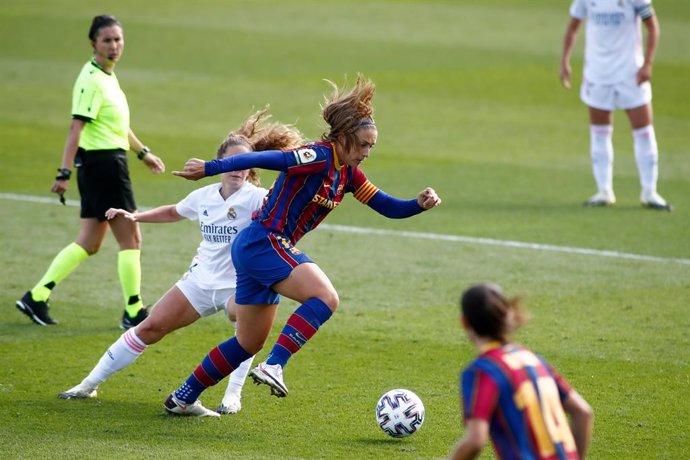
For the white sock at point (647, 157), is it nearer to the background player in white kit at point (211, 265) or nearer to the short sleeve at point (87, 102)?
the short sleeve at point (87, 102)

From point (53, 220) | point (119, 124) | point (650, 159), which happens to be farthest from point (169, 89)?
point (119, 124)

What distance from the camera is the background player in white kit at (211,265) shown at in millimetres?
7125

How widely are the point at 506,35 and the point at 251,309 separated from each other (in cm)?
2227

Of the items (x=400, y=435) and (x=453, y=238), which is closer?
(x=400, y=435)

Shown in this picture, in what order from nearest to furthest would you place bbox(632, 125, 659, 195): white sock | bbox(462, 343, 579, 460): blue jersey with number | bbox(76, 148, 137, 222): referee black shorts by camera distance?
bbox(462, 343, 579, 460): blue jersey with number → bbox(76, 148, 137, 222): referee black shorts → bbox(632, 125, 659, 195): white sock

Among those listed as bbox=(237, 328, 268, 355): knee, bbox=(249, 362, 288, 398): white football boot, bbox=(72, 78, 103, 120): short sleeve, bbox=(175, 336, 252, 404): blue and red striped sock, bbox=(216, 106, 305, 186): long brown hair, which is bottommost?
bbox=(175, 336, 252, 404): blue and red striped sock

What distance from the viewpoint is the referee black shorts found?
916cm

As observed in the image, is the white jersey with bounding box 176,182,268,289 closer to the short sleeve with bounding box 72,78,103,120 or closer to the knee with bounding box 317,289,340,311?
the knee with bounding box 317,289,340,311

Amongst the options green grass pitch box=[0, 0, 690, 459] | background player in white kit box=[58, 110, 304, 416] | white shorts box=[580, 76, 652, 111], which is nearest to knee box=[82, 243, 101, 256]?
green grass pitch box=[0, 0, 690, 459]

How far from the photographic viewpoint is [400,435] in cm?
657

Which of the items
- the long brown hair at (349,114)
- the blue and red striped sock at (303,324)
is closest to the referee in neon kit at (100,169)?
the blue and red striped sock at (303,324)

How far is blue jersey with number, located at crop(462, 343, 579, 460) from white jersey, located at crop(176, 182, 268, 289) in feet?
9.93

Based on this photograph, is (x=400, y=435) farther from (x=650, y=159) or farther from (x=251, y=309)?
(x=650, y=159)

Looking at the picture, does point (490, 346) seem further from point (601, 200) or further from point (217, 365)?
point (601, 200)
